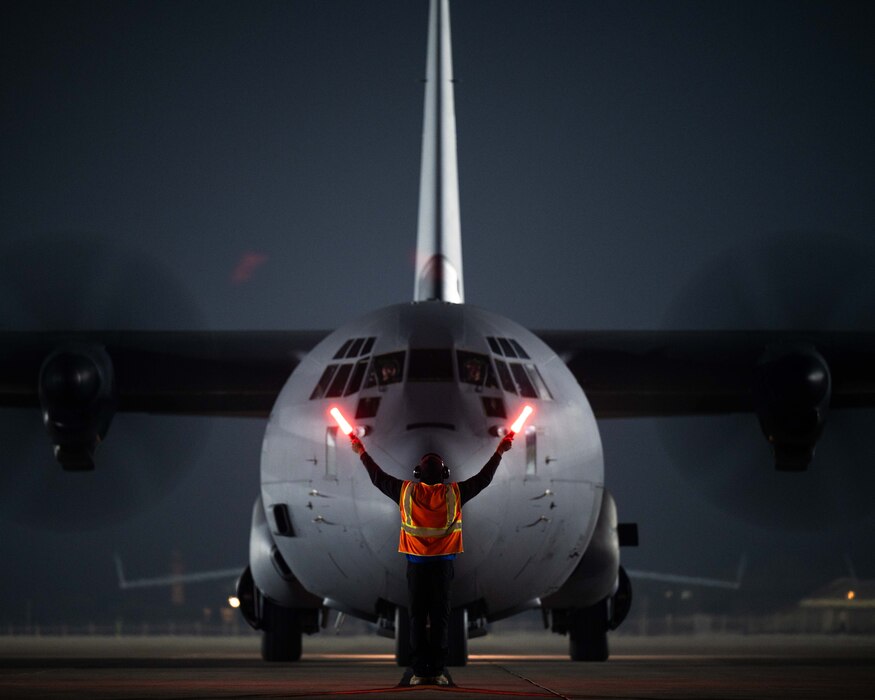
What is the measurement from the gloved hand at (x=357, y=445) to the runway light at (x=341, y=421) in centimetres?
32

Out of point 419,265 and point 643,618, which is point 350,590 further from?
point 643,618

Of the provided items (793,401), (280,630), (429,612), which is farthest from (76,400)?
(429,612)

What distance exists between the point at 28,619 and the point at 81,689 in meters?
62.4

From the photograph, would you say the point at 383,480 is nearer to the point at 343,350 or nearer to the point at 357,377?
the point at 357,377

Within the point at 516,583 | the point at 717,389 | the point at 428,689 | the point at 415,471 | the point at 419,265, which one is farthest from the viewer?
the point at 717,389

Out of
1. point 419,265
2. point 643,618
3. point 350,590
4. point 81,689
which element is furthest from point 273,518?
point 643,618

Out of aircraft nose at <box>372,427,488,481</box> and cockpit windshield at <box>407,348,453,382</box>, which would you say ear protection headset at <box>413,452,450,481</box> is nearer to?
aircraft nose at <box>372,427,488,481</box>

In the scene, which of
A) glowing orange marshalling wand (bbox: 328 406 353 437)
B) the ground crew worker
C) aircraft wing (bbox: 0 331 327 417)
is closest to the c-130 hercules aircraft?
glowing orange marshalling wand (bbox: 328 406 353 437)

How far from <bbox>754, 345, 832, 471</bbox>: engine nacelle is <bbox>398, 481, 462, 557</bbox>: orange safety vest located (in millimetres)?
9978

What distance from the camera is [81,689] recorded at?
1107cm

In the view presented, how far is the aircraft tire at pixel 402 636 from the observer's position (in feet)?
43.8

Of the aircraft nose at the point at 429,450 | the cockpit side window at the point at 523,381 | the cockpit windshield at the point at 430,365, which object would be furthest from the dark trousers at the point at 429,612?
the cockpit side window at the point at 523,381

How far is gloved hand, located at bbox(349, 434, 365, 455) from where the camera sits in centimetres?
1215

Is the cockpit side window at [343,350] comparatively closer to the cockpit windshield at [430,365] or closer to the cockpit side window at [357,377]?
the cockpit side window at [357,377]
